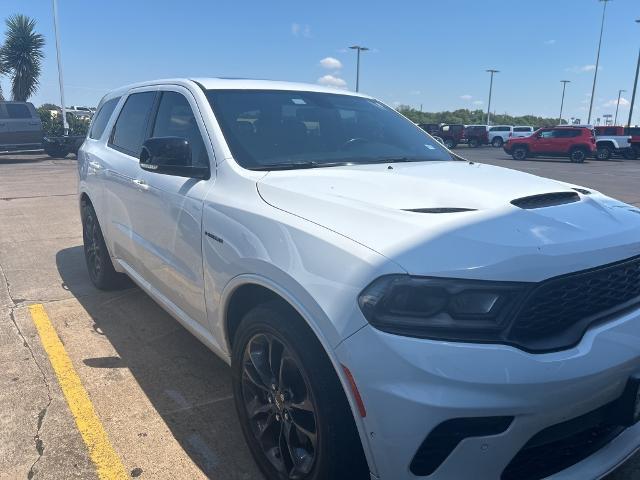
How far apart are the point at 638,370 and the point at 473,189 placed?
959 mm

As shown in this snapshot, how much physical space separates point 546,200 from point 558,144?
30.2 m

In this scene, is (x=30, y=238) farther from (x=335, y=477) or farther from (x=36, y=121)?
(x=36, y=121)

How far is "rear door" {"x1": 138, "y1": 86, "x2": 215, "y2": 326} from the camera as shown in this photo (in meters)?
2.91

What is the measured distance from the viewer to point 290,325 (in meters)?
2.13

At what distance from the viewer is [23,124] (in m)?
19.6

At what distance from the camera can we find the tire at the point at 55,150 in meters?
20.7

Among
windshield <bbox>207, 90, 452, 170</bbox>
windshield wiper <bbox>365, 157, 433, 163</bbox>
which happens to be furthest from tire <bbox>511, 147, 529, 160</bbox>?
windshield wiper <bbox>365, 157, 433, 163</bbox>

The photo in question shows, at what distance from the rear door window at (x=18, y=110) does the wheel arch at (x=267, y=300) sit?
67.1ft

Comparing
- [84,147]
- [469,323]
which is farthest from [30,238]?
[469,323]

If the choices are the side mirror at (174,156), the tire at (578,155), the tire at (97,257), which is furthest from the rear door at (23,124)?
the tire at (578,155)

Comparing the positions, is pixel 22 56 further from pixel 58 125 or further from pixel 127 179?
pixel 127 179

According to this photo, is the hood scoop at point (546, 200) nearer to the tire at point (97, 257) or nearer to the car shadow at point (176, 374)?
the car shadow at point (176, 374)

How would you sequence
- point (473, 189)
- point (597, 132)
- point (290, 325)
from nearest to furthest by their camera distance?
point (290, 325)
point (473, 189)
point (597, 132)

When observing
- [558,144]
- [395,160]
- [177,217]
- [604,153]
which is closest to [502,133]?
[604,153]
